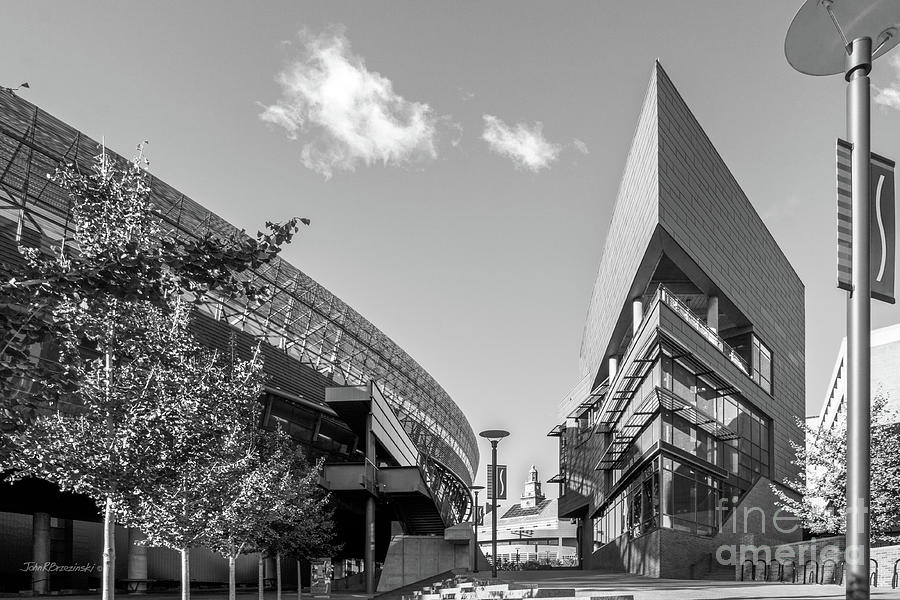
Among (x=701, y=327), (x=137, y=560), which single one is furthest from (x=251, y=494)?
(x=137, y=560)

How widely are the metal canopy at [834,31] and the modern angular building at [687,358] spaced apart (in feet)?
96.6

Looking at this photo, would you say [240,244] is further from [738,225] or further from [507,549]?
[507,549]

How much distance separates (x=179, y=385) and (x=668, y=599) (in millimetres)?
10231

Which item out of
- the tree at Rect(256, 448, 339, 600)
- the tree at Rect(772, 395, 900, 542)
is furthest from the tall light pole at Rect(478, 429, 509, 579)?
the tree at Rect(772, 395, 900, 542)

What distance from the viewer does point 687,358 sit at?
1506 inches

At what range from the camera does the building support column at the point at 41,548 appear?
40.7m

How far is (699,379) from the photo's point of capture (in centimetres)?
3956

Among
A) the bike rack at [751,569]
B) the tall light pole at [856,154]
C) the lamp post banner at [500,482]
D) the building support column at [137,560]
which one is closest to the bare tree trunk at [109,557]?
the tall light pole at [856,154]

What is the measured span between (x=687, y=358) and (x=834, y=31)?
110ft

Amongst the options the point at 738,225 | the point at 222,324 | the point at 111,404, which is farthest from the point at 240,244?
the point at 738,225

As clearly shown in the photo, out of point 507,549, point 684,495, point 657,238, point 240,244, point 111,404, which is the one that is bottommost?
point 507,549

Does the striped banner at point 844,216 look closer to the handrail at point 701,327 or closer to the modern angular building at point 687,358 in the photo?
the modern angular building at point 687,358

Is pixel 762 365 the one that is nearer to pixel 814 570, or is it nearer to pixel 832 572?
pixel 814 570

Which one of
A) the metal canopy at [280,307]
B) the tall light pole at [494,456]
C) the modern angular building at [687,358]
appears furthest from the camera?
the modern angular building at [687,358]
